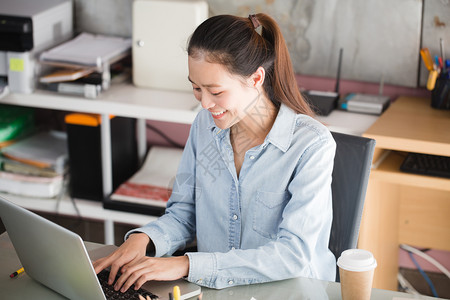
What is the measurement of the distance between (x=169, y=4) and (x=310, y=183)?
120 centimetres

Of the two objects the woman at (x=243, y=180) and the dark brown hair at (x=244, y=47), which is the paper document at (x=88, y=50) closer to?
the woman at (x=243, y=180)

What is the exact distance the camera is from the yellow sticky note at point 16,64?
7.63 ft

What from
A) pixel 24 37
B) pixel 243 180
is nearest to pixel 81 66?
pixel 24 37

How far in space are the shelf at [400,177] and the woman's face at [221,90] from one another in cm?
75

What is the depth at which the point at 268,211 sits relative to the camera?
1.45 m

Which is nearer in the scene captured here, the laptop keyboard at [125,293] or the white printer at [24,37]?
the laptop keyboard at [125,293]

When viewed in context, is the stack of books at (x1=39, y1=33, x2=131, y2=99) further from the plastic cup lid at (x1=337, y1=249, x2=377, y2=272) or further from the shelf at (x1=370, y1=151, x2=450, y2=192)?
the plastic cup lid at (x1=337, y1=249, x2=377, y2=272)

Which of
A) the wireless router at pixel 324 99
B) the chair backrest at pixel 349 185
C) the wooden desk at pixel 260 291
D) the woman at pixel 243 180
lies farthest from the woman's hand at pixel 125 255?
the wireless router at pixel 324 99

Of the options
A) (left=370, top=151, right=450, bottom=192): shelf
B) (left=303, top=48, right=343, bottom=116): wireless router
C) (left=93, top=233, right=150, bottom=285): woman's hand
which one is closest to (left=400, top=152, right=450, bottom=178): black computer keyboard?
(left=370, top=151, right=450, bottom=192): shelf

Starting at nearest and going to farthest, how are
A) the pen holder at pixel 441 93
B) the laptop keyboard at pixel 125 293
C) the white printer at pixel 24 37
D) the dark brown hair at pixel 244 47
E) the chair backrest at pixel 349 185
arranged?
the laptop keyboard at pixel 125 293 → the dark brown hair at pixel 244 47 → the chair backrest at pixel 349 185 → the pen holder at pixel 441 93 → the white printer at pixel 24 37

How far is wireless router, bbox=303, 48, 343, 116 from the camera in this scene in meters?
2.19

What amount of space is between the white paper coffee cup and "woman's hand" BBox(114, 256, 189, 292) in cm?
32

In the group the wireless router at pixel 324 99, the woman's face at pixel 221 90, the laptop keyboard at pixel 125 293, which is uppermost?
the woman's face at pixel 221 90

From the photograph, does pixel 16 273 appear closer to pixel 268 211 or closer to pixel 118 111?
pixel 268 211
